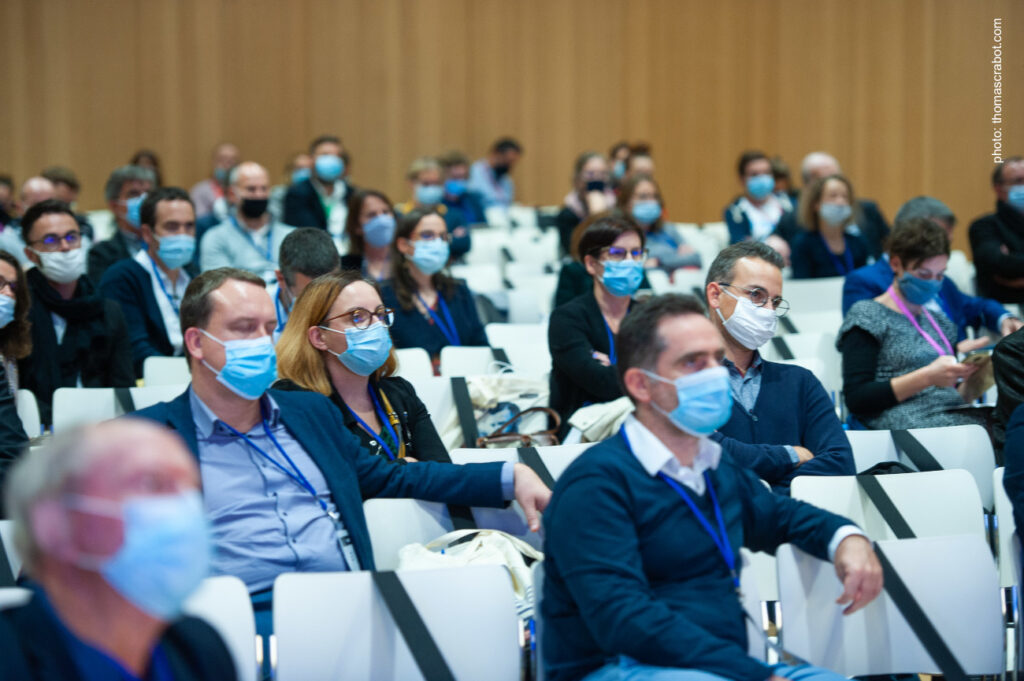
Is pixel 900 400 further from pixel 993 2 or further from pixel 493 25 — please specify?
pixel 493 25

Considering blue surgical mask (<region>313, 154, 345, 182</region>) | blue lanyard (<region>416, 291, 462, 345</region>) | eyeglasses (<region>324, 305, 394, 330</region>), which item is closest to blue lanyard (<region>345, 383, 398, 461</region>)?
eyeglasses (<region>324, 305, 394, 330</region>)

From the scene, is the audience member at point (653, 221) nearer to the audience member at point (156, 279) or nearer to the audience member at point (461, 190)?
the audience member at point (461, 190)

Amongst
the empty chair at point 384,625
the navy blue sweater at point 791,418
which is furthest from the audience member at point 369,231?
the empty chair at point 384,625

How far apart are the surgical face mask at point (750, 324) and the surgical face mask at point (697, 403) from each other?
1110 mm

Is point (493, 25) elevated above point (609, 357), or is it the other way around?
point (493, 25)

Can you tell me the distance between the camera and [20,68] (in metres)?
11.4

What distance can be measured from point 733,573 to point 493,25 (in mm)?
11059

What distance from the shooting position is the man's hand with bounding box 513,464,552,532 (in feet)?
9.26

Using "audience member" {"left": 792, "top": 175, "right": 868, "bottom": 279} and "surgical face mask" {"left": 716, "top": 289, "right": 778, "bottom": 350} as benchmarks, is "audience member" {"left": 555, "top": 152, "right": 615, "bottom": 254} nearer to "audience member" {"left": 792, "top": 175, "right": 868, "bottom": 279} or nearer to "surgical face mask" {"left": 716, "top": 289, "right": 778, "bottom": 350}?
"audience member" {"left": 792, "top": 175, "right": 868, "bottom": 279}

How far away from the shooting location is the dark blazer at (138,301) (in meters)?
5.35

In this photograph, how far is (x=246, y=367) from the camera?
2.86 meters

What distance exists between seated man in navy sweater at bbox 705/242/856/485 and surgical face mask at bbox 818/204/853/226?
346cm

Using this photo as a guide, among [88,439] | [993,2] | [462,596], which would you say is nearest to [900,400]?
[462,596]

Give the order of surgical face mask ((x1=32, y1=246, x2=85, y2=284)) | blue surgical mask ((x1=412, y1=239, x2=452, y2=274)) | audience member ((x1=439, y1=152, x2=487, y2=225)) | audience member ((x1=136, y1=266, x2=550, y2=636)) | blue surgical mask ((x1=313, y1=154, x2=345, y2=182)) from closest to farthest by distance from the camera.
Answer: audience member ((x1=136, y1=266, x2=550, y2=636)) → surgical face mask ((x1=32, y1=246, x2=85, y2=284)) → blue surgical mask ((x1=412, y1=239, x2=452, y2=274)) → blue surgical mask ((x1=313, y1=154, x2=345, y2=182)) → audience member ((x1=439, y1=152, x2=487, y2=225))
